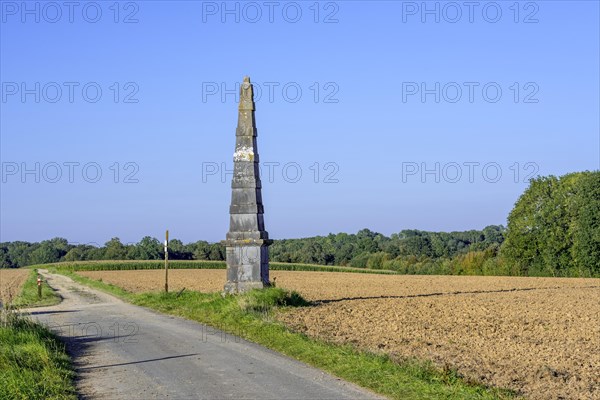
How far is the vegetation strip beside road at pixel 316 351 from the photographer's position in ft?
34.8

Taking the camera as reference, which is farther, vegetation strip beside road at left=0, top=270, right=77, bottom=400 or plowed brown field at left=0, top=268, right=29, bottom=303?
plowed brown field at left=0, top=268, right=29, bottom=303

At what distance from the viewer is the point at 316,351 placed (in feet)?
45.8

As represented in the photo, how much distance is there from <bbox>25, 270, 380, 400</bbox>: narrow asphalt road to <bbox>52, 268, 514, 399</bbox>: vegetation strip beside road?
1.19 ft

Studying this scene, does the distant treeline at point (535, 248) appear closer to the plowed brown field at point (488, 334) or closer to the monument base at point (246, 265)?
the plowed brown field at point (488, 334)

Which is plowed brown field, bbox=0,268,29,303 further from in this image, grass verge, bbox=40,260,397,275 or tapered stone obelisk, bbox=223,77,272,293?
grass verge, bbox=40,260,397,275

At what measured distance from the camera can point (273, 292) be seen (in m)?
22.6

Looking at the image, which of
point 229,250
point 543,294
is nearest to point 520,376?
point 229,250

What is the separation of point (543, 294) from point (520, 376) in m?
22.7

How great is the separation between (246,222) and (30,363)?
1217cm

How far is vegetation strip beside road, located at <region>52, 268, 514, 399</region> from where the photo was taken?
34.8 feet

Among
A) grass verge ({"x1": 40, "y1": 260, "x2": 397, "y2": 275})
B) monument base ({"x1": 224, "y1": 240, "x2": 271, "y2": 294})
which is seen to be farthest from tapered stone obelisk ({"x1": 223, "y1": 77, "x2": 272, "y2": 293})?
grass verge ({"x1": 40, "y1": 260, "x2": 397, "y2": 275})

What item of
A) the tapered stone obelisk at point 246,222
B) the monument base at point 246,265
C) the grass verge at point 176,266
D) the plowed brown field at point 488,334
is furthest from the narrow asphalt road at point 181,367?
the grass verge at point 176,266

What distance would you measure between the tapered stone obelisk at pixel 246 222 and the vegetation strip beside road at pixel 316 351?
1.03 m

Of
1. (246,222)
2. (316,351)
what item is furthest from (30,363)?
(246,222)
